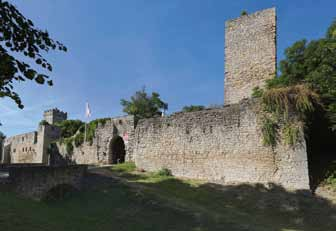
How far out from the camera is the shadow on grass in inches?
318

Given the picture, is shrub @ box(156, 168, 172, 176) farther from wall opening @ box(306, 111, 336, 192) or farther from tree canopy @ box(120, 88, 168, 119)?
tree canopy @ box(120, 88, 168, 119)

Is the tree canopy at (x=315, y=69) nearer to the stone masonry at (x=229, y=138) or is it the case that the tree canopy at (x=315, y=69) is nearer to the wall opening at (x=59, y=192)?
the stone masonry at (x=229, y=138)

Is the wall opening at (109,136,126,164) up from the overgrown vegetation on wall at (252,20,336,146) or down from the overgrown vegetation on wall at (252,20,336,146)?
down

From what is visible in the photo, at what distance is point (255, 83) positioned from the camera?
17.6 metres

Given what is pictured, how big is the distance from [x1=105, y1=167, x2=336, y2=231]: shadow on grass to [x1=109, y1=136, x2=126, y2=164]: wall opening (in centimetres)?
725

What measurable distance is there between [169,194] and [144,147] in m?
5.44

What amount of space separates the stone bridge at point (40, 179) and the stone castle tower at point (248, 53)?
11.0m

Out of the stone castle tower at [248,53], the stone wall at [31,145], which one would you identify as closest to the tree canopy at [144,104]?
the stone wall at [31,145]

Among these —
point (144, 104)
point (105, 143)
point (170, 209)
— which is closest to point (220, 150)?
point (170, 209)

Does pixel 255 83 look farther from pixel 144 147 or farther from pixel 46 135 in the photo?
pixel 46 135

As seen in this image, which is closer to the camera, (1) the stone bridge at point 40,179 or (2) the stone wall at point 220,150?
(1) the stone bridge at point 40,179

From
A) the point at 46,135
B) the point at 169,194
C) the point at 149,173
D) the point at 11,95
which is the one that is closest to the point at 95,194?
the point at 169,194

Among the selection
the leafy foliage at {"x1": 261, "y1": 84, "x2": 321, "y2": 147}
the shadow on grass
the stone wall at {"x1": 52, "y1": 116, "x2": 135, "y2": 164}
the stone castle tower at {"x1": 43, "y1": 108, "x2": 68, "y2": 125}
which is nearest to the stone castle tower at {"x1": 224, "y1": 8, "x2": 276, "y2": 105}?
the leafy foliage at {"x1": 261, "y1": 84, "x2": 321, "y2": 147}

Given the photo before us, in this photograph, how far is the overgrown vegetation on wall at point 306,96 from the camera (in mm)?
10898
